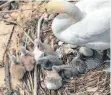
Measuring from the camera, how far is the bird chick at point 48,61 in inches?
144

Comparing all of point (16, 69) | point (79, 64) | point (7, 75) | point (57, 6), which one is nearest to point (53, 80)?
point (79, 64)

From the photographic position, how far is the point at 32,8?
14.4 ft

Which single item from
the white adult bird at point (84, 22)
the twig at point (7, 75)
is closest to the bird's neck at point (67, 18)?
the white adult bird at point (84, 22)

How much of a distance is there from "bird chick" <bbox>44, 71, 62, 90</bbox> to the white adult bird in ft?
1.11

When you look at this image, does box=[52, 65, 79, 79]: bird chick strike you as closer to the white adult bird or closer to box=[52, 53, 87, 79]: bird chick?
box=[52, 53, 87, 79]: bird chick

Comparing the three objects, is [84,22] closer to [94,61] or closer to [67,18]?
[67,18]

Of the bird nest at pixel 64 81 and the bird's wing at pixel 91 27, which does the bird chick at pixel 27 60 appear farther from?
the bird's wing at pixel 91 27

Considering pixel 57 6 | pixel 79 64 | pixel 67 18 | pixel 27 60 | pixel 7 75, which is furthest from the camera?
pixel 7 75

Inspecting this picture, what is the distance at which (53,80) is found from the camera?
354cm

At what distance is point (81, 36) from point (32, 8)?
1175mm

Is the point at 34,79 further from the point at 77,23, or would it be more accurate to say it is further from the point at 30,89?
the point at 77,23

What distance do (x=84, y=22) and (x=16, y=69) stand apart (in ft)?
2.54

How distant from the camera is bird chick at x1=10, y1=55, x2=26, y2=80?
3.72m

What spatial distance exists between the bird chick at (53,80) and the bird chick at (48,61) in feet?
0.33
